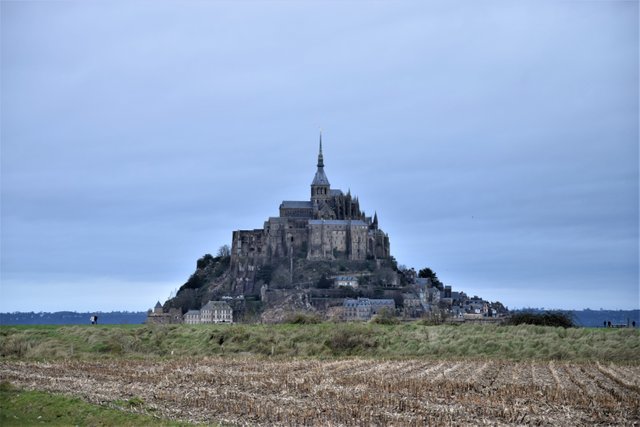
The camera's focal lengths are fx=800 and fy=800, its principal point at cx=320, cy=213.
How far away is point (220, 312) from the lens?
124 m

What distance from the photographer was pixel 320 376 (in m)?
29.7

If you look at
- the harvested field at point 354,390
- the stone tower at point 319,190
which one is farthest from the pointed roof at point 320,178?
the harvested field at point 354,390

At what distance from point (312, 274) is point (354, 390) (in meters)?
116

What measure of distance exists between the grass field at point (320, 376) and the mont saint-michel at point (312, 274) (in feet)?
249

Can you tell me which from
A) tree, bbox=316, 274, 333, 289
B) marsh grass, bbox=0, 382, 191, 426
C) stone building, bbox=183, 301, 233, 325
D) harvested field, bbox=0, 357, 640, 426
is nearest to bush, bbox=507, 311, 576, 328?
harvested field, bbox=0, 357, 640, 426

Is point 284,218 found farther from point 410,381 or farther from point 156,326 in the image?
point 410,381

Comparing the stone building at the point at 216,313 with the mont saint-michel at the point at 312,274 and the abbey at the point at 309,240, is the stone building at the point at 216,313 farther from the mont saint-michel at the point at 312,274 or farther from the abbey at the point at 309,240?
the abbey at the point at 309,240

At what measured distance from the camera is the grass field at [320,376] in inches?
827

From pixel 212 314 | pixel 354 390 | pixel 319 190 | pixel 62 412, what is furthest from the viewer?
pixel 319 190

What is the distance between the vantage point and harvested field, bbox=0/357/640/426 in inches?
810

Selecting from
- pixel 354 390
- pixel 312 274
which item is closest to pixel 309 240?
pixel 312 274

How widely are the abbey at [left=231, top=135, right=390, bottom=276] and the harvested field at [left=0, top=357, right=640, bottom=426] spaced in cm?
10832

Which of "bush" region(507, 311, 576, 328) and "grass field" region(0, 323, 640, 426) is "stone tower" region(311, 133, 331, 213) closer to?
"bush" region(507, 311, 576, 328)

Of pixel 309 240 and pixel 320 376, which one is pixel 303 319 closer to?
pixel 320 376
